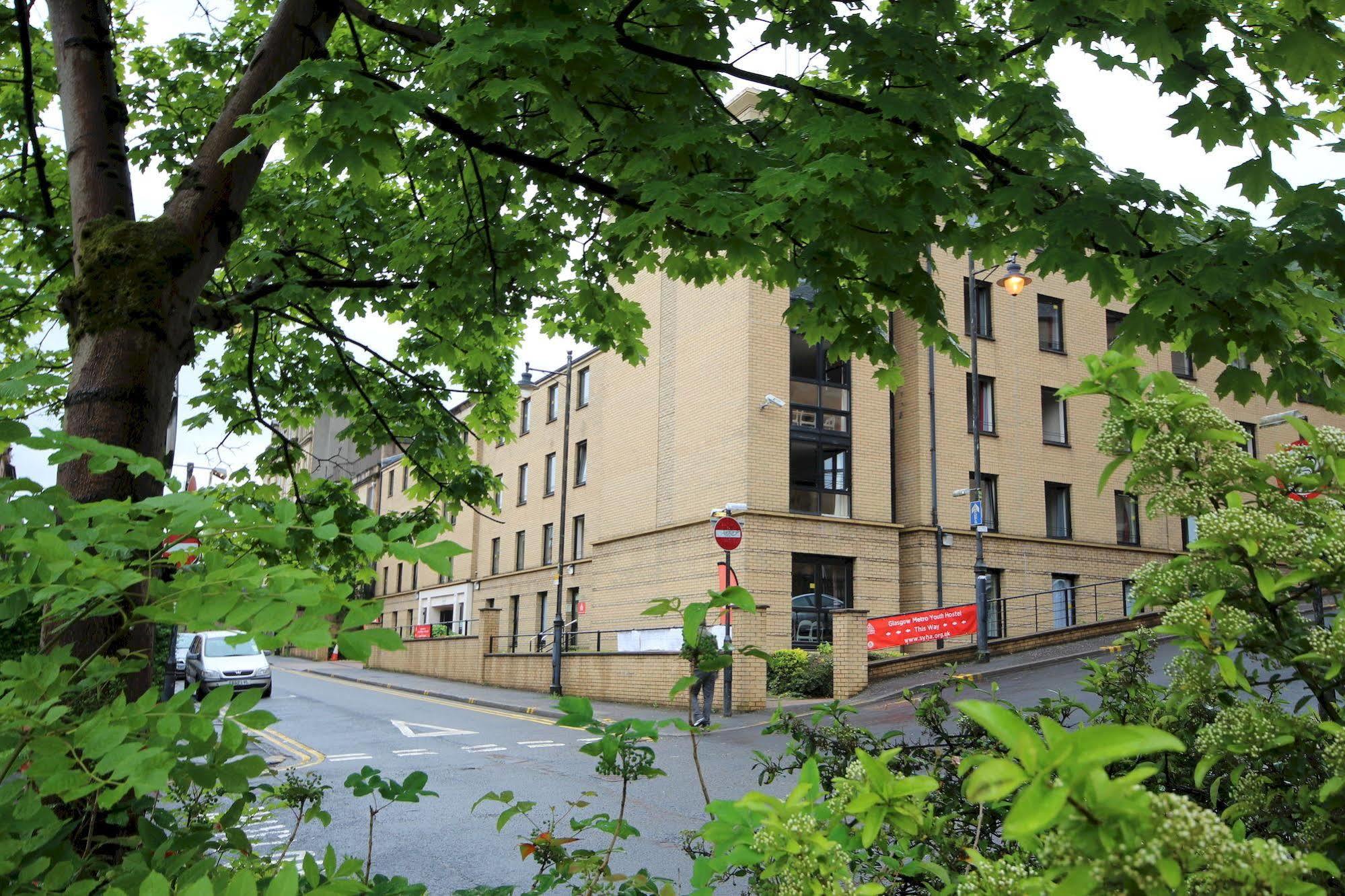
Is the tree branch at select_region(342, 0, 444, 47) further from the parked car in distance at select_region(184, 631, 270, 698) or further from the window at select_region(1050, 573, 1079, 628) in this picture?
the window at select_region(1050, 573, 1079, 628)

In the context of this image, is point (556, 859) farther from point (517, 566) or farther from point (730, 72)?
point (517, 566)

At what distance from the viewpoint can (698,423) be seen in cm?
2652

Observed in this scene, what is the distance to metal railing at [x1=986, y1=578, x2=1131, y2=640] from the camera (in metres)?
26.8

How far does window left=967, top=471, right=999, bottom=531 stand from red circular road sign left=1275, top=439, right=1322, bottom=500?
26.6 meters

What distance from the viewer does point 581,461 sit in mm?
34844

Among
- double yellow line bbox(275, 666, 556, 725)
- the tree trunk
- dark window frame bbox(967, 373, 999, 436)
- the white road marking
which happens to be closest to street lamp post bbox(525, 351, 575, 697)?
double yellow line bbox(275, 666, 556, 725)

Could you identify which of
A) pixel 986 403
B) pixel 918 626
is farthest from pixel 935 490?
pixel 918 626

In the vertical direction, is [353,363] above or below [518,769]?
above

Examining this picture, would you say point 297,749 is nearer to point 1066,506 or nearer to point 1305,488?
point 1305,488

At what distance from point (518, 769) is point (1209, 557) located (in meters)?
11.8

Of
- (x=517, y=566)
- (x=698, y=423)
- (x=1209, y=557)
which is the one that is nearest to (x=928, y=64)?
(x=1209, y=557)

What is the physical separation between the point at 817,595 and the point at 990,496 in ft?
22.5

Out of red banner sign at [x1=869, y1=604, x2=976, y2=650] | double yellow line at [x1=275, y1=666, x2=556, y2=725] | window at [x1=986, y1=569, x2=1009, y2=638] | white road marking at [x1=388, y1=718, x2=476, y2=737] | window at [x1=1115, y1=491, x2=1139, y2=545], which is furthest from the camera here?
window at [x1=1115, y1=491, x2=1139, y2=545]

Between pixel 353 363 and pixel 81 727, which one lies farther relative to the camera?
pixel 353 363
